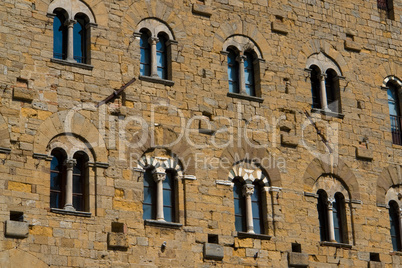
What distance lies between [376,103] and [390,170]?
6.90ft

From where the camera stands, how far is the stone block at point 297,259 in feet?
91.4

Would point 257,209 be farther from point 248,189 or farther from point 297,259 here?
point 297,259

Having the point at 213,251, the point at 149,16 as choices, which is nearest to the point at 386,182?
the point at 213,251

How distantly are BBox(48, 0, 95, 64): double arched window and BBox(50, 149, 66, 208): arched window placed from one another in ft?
8.28

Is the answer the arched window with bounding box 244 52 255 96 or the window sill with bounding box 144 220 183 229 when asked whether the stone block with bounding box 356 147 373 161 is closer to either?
the arched window with bounding box 244 52 255 96

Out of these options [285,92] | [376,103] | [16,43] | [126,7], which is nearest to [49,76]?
[16,43]

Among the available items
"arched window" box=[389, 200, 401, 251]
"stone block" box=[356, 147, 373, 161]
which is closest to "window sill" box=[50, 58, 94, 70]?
"stone block" box=[356, 147, 373, 161]

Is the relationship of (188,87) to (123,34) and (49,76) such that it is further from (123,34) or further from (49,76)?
(49,76)

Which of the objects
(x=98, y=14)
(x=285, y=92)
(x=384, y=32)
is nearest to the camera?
(x=98, y=14)

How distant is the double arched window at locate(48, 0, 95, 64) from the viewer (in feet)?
87.2

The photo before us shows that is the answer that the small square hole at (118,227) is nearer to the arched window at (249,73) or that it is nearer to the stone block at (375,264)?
the arched window at (249,73)

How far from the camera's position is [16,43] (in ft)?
84.6

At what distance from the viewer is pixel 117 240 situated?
2533 centimetres

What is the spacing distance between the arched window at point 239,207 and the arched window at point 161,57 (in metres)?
3.47
